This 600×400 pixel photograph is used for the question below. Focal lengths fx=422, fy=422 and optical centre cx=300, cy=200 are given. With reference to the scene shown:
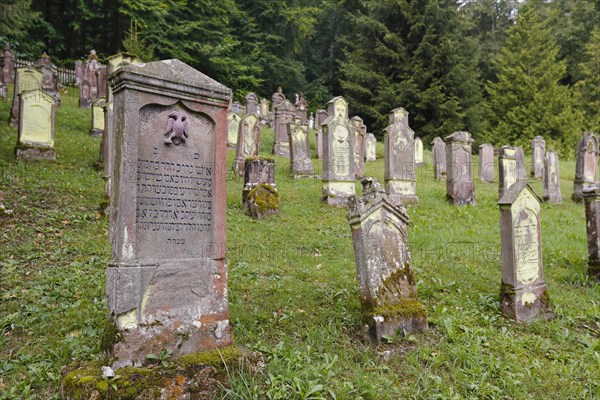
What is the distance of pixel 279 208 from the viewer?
9.54 meters

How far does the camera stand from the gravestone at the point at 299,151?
13.9 meters

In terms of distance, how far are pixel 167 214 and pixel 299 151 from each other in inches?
426

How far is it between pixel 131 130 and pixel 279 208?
625 centimetres

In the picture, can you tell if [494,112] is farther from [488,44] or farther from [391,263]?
[391,263]

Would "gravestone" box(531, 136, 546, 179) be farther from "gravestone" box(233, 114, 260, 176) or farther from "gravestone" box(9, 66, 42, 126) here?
"gravestone" box(9, 66, 42, 126)

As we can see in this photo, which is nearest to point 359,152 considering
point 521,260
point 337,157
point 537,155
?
point 337,157

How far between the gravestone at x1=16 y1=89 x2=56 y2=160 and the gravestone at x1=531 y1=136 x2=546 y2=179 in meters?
17.7

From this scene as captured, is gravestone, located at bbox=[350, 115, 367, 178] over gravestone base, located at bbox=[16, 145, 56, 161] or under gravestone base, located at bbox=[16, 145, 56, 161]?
over

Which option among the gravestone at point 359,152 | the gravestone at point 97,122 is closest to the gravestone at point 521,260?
the gravestone at point 359,152

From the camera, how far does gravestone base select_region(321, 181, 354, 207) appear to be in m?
10.7

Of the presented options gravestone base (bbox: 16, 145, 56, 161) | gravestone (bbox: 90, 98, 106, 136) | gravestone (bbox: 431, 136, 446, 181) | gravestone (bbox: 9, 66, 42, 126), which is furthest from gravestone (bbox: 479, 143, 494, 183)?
gravestone (bbox: 9, 66, 42, 126)

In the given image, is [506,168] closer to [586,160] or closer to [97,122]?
[586,160]

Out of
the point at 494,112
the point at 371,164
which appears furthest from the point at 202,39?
the point at 494,112

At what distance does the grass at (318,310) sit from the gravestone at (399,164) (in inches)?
76.4
